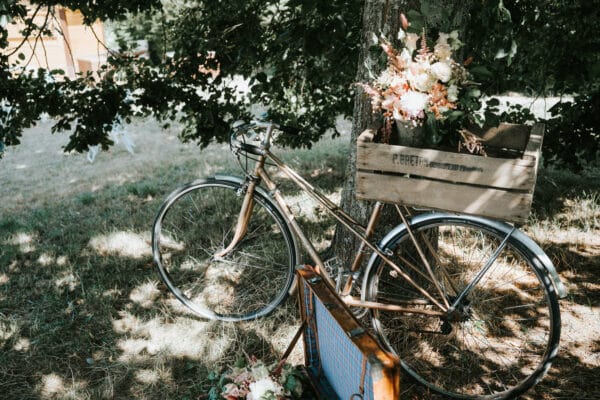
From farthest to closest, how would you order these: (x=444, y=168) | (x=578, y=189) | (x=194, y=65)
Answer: (x=578, y=189), (x=194, y=65), (x=444, y=168)

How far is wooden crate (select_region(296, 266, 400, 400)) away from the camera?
5.13 feet

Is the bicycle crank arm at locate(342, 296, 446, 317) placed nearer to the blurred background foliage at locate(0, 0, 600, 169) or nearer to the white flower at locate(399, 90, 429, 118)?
the white flower at locate(399, 90, 429, 118)

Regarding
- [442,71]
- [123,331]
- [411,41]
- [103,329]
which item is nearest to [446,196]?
[442,71]

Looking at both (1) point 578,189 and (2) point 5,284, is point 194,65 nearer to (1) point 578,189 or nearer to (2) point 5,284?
(2) point 5,284

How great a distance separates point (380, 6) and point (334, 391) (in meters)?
1.92

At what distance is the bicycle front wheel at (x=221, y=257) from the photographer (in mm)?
2955

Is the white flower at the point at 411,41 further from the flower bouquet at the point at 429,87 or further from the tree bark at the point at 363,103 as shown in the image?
the tree bark at the point at 363,103

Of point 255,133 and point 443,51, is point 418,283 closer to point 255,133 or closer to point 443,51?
point 255,133

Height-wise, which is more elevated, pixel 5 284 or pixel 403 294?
pixel 403 294

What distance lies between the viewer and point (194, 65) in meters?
3.89

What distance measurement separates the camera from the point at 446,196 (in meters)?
1.89

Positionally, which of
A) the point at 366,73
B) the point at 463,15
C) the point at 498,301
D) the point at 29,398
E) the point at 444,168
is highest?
the point at 463,15

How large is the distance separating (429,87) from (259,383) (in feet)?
4.80

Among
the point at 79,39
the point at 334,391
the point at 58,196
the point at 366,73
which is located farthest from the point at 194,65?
the point at 79,39
